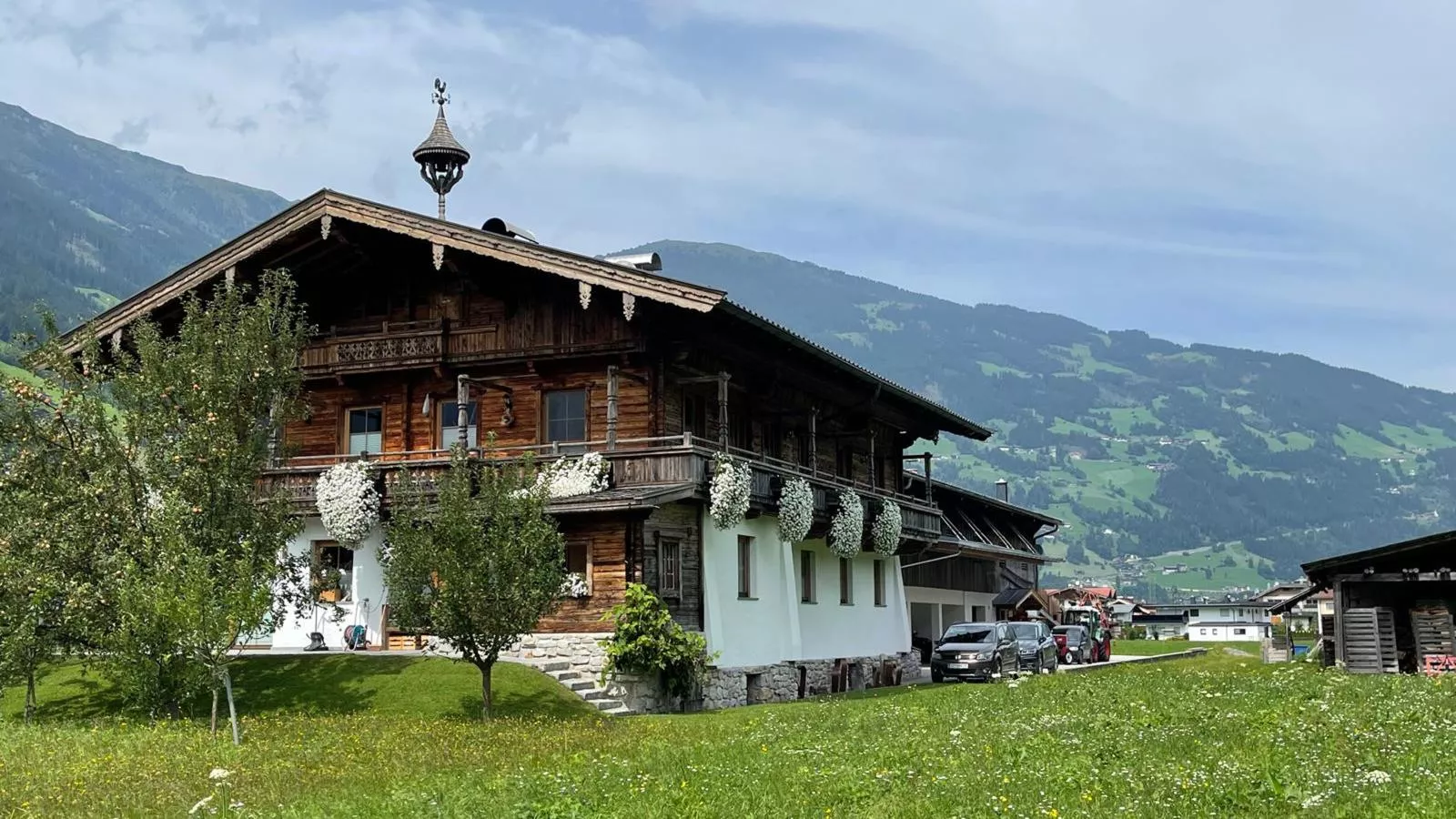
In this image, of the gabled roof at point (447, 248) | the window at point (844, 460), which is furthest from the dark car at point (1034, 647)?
the gabled roof at point (447, 248)

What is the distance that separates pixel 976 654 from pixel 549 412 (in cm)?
1255

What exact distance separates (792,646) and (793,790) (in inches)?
831

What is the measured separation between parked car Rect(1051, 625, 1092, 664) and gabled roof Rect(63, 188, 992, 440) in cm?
2051

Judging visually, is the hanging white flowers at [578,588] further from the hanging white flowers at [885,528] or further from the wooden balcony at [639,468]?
the hanging white flowers at [885,528]

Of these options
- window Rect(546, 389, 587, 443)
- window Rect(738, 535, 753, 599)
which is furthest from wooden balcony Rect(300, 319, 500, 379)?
window Rect(738, 535, 753, 599)

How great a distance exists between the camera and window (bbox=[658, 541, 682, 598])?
30.5 m

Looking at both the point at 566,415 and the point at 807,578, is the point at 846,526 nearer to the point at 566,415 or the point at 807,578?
the point at 807,578

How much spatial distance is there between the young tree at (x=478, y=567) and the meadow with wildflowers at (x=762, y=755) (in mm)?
1530

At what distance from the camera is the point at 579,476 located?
1163 inches

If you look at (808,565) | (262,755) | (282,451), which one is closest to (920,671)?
(808,565)

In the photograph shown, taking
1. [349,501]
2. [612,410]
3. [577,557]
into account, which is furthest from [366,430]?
[577,557]

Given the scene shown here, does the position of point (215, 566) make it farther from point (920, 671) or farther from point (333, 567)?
point (920, 671)

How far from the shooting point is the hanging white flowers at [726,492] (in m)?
30.4

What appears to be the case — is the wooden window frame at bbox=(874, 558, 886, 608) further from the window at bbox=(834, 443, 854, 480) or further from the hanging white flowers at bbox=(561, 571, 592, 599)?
the hanging white flowers at bbox=(561, 571, 592, 599)
